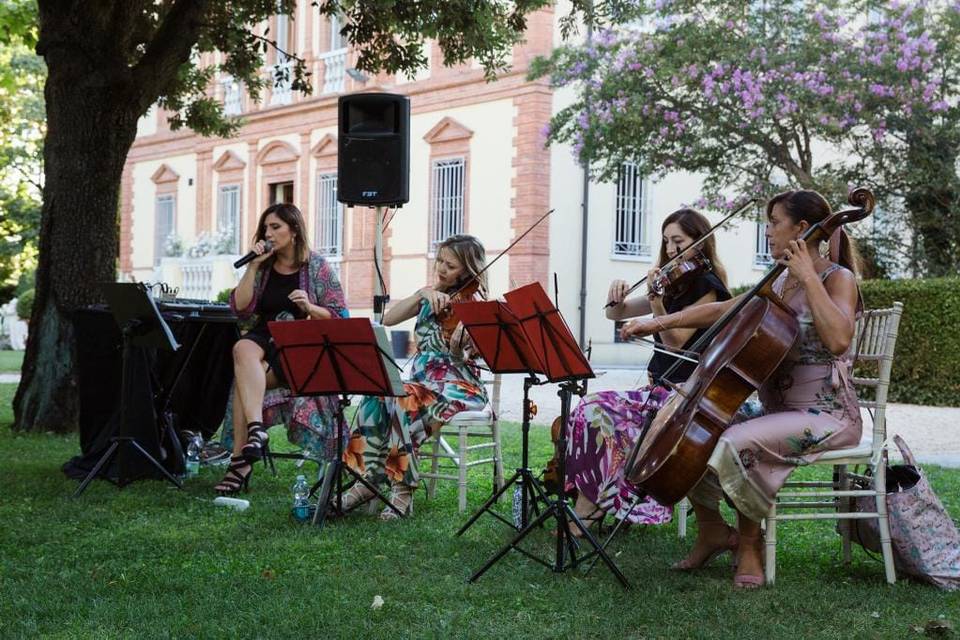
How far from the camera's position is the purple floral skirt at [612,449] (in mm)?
5160

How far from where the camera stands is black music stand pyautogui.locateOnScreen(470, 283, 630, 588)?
436 cm

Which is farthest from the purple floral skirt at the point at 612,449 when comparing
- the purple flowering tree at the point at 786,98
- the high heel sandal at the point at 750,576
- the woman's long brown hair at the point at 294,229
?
the purple flowering tree at the point at 786,98

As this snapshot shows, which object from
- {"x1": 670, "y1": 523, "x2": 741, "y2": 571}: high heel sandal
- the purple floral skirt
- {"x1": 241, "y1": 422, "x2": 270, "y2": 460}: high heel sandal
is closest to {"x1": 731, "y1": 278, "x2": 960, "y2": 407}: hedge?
the purple floral skirt

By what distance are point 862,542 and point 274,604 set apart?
2294 mm

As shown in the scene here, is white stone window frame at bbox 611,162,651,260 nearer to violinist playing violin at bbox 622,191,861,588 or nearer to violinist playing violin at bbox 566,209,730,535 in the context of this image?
violinist playing violin at bbox 566,209,730,535

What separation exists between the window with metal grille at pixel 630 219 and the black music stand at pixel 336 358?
14.9 m

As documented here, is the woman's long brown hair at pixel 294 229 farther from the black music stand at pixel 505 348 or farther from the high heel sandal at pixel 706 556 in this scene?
the high heel sandal at pixel 706 556

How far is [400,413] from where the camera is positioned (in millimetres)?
5906

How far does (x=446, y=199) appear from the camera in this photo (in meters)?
21.0

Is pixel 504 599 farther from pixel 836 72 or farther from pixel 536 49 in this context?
pixel 536 49

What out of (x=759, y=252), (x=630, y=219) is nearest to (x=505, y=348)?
(x=630, y=219)

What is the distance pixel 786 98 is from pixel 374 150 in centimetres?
847

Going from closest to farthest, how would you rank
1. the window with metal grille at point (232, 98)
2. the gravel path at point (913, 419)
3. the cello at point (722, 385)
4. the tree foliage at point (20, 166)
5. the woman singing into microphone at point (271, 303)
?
1. the cello at point (722, 385)
2. the woman singing into microphone at point (271, 303)
3. the gravel path at point (913, 419)
4. the window with metal grille at point (232, 98)
5. the tree foliage at point (20, 166)

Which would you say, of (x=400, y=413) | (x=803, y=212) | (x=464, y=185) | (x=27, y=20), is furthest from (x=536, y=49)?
(x=803, y=212)
